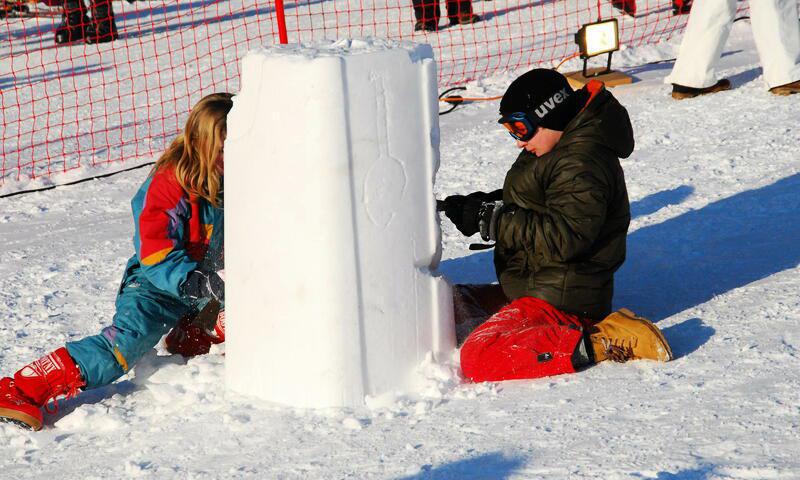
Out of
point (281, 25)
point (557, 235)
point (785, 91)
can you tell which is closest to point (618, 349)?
point (557, 235)

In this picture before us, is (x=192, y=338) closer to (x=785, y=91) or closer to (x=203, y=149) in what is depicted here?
(x=203, y=149)

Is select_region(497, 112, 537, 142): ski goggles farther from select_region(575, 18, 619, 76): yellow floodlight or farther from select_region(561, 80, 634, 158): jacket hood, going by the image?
select_region(575, 18, 619, 76): yellow floodlight

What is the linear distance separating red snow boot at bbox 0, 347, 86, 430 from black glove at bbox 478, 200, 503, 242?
1.37 m

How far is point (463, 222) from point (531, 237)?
0.89 ft

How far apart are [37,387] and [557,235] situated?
66.4 inches

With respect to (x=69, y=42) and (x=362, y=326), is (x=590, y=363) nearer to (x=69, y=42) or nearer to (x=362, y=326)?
(x=362, y=326)

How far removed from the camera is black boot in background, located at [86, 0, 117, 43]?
1126 cm

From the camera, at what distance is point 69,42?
1115cm

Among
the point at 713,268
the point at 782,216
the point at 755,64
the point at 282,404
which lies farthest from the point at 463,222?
the point at 755,64

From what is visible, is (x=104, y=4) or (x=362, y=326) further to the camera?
(x=104, y=4)

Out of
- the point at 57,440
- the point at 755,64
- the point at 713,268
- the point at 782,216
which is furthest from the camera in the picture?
the point at 755,64

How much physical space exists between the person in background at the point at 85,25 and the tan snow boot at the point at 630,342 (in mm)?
8473

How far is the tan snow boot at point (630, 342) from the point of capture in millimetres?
3525

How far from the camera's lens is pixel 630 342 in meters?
3.53
